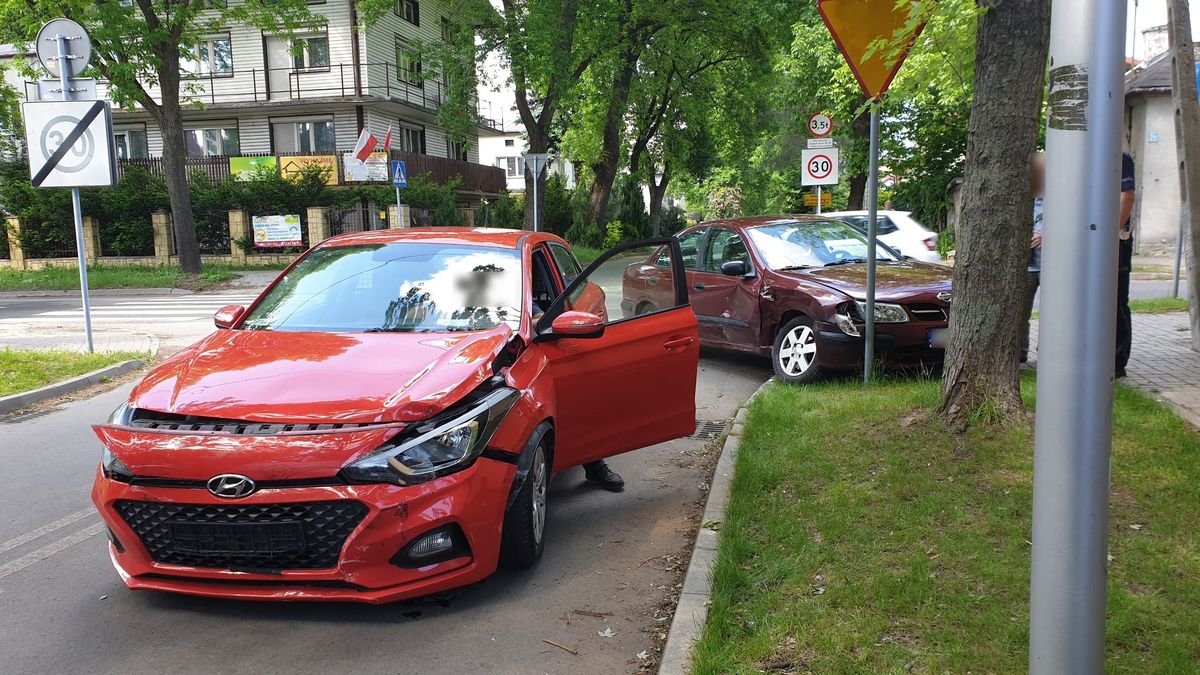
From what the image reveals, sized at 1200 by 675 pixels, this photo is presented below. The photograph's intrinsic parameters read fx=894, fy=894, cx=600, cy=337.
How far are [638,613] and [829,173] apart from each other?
12824mm

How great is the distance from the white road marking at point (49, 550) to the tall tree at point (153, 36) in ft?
58.5

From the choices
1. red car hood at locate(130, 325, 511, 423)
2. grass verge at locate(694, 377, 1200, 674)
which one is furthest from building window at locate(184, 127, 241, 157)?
grass verge at locate(694, 377, 1200, 674)

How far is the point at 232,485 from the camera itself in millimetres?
3391

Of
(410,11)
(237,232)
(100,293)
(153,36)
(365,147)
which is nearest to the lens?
(153,36)

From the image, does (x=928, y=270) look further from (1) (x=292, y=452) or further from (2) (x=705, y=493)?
(1) (x=292, y=452)

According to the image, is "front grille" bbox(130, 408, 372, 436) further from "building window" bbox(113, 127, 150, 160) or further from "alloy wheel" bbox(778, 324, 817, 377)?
"building window" bbox(113, 127, 150, 160)

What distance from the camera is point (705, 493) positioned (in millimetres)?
5543

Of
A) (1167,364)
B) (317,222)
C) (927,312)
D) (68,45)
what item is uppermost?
(68,45)

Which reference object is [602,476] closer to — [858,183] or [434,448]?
[434,448]

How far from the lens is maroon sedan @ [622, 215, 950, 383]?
25.2ft

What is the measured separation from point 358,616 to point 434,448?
829 mm

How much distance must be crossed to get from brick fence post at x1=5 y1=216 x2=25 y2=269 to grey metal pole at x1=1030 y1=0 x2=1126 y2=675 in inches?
1216

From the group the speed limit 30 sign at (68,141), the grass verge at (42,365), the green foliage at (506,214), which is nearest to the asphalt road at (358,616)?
the grass verge at (42,365)

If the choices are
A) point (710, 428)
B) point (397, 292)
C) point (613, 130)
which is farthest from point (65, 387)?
point (613, 130)
